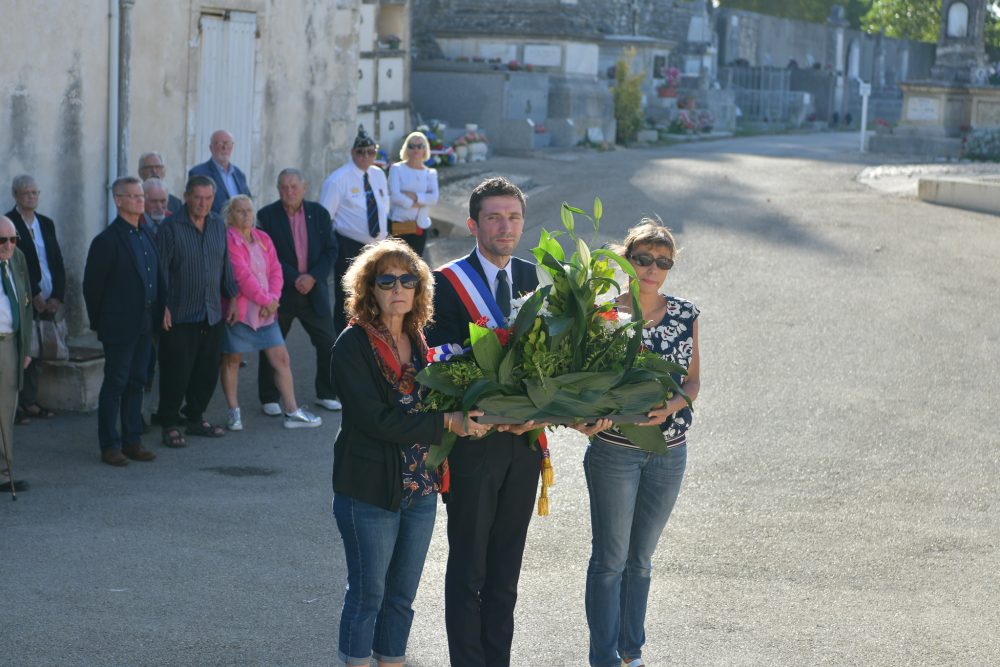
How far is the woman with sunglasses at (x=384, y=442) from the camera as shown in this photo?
4699 millimetres

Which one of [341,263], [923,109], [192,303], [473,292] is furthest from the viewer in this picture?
[923,109]

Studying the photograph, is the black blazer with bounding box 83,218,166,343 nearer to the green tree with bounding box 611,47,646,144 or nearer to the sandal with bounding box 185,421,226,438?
the sandal with bounding box 185,421,226,438

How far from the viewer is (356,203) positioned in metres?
10.8

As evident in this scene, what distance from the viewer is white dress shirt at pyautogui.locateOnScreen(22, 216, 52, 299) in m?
9.26

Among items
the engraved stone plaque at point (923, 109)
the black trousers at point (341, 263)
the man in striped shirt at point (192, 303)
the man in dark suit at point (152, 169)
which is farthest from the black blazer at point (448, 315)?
the engraved stone plaque at point (923, 109)

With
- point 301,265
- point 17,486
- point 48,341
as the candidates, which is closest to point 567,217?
point 17,486

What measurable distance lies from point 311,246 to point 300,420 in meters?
1.30

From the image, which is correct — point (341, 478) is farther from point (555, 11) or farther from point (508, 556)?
point (555, 11)

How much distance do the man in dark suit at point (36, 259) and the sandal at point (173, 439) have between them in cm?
110

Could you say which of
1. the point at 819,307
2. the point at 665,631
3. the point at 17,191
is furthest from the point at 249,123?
the point at 665,631

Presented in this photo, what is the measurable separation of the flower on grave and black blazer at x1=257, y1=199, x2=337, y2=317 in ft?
16.3

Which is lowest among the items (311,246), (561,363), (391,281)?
(311,246)

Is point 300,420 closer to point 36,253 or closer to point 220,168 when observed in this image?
point 36,253

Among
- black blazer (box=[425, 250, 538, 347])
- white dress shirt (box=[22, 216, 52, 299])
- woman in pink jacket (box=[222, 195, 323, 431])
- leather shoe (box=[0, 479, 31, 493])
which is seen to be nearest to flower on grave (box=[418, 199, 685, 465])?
black blazer (box=[425, 250, 538, 347])
